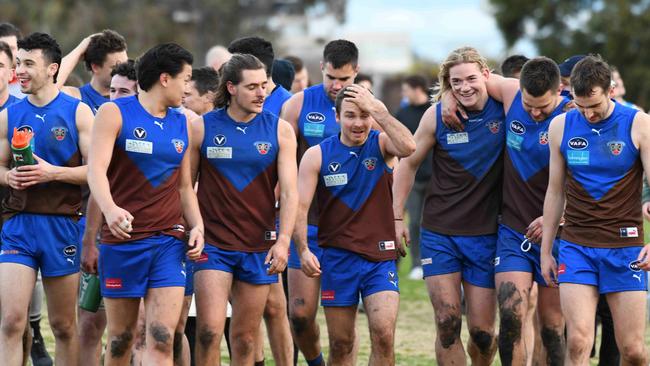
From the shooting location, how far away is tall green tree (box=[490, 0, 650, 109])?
37.2 meters

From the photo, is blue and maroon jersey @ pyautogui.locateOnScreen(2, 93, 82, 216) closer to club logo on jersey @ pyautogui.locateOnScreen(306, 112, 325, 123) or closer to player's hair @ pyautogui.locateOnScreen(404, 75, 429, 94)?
club logo on jersey @ pyautogui.locateOnScreen(306, 112, 325, 123)

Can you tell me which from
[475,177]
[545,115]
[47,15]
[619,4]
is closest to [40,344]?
[475,177]

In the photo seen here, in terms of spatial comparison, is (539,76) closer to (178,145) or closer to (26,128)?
(178,145)

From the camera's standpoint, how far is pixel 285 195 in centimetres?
829

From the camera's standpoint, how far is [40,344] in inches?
401

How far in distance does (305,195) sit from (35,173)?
6.19 feet

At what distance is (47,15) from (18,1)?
1225mm

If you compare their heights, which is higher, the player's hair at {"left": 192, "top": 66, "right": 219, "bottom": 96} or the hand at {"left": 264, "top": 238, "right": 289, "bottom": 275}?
the player's hair at {"left": 192, "top": 66, "right": 219, "bottom": 96}

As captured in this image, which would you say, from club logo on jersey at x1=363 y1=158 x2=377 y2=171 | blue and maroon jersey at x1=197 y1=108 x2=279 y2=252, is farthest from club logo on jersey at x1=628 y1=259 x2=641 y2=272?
blue and maroon jersey at x1=197 y1=108 x2=279 y2=252

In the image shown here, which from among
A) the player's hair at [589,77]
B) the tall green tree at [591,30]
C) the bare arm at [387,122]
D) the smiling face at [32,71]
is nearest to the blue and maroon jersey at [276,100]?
the bare arm at [387,122]

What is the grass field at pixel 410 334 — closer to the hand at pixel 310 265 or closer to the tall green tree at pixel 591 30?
the hand at pixel 310 265

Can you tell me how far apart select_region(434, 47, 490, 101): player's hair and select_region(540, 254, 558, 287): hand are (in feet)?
4.98

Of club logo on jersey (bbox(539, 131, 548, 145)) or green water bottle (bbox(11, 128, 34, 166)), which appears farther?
club logo on jersey (bbox(539, 131, 548, 145))

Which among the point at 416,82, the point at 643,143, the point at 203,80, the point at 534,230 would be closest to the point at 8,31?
the point at 203,80
